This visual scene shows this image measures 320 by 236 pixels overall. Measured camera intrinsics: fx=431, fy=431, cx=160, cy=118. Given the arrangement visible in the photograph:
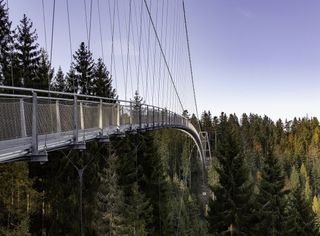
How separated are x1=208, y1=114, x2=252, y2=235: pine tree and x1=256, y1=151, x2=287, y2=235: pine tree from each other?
4.02 ft

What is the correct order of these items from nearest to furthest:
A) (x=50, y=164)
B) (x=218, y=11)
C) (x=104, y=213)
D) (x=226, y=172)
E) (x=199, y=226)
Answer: (x=50, y=164) < (x=104, y=213) < (x=226, y=172) < (x=199, y=226) < (x=218, y=11)

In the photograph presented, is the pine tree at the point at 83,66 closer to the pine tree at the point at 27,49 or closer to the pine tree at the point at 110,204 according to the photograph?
the pine tree at the point at 27,49

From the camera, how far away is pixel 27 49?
1337 inches

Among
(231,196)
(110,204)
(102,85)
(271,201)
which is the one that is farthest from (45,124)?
(102,85)

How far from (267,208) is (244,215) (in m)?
2.99

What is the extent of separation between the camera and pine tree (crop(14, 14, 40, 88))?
31133mm

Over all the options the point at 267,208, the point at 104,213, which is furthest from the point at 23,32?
the point at 267,208

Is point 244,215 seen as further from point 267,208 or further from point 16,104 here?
point 16,104

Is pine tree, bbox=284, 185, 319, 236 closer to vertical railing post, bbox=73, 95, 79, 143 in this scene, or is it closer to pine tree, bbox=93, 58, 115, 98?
pine tree, bbox=93, 58, 115, 98

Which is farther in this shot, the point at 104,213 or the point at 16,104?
the point at 104,213

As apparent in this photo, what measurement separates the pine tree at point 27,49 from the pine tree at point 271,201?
18.5 metres

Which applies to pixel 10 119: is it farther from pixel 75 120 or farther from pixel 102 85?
pixel 102 85

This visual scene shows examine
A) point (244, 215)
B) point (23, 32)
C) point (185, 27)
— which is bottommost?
point (244, 215)

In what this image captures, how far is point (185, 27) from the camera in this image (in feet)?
228
